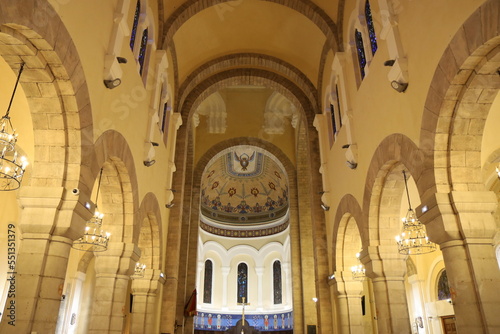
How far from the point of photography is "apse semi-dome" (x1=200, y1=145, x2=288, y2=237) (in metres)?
23.3

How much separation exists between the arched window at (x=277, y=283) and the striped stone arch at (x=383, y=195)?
17.8 m

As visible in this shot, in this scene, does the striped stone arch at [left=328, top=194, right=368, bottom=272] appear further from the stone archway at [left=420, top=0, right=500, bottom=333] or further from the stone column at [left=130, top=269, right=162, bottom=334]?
the stone column at [left=130, top=269, right=162, bottom=334]

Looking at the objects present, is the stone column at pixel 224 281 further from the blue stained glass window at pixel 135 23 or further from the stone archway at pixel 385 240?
the blue stained glass window at pixel 135 23

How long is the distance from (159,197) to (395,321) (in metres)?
6.34

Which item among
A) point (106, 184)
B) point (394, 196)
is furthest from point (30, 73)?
point (394, 196)

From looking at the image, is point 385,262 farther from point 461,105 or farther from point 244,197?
point 244,197

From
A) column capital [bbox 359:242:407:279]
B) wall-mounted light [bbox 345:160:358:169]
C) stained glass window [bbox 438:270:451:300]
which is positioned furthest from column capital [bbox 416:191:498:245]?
stained glass window [bbox 438:270:451:300]

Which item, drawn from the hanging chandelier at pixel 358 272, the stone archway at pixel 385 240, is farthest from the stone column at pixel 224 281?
the stone archway at pixel 385 240

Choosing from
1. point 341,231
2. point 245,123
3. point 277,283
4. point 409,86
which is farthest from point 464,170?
point 277,283

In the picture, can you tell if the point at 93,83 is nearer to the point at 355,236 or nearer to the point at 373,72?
the point at 373,72

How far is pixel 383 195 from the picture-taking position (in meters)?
7.54

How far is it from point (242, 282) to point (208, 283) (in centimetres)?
219

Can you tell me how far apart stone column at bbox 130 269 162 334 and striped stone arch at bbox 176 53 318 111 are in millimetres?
5499

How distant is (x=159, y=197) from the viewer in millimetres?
10344
